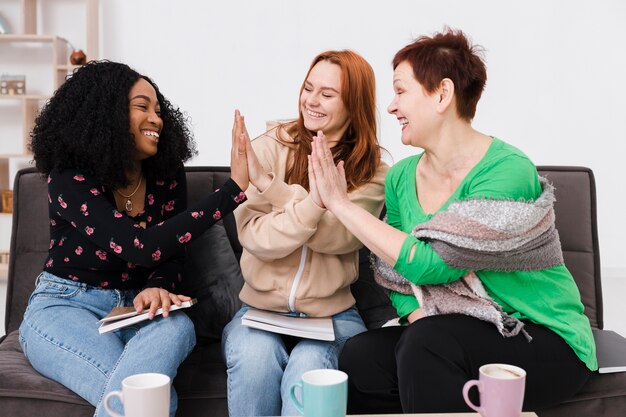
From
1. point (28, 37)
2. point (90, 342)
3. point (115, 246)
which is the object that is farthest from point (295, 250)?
point (28, 37)

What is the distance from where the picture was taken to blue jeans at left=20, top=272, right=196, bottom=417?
1624mm

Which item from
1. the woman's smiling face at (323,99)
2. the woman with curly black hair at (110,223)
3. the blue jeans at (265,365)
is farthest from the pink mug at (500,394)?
the woman's smiling face at (323,99)

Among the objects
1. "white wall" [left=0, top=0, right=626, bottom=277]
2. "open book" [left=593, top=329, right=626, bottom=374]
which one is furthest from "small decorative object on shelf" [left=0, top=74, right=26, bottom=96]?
"open book" [left=593, top=329, right=626, bottom=374]

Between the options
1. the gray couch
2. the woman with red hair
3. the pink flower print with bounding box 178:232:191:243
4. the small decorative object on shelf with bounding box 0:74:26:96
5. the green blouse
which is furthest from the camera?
the small decorative object on shelf with bounding box 0:74:26:96

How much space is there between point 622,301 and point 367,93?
2865 millimetres

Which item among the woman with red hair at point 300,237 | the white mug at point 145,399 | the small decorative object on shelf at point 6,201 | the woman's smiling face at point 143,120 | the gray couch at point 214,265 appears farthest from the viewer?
the small decorative object on shelf at point 6,201

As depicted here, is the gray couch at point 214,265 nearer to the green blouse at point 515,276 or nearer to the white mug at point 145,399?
the green blouse at point 515,276

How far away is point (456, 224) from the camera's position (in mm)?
1569

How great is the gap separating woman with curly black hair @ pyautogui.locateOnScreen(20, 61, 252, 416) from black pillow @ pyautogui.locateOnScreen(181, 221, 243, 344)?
0.11 metres

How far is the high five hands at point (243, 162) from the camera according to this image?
1861 mm

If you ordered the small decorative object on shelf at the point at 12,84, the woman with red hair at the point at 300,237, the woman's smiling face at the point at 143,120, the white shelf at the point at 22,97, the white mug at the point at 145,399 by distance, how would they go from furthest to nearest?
the small decorative object on shelf at the point at 12,84, the white shelf at the point at 22,97, the woman's smiling face at the point at 143,120, the woman with red hair at the point at 300,237, the white mug at the point at 145,399

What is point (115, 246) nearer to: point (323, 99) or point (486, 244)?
point (323, 99)

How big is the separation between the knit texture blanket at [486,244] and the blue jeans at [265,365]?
0.98 ft

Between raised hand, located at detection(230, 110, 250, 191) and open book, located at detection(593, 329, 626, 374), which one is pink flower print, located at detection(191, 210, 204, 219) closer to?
raised hand, located at detection(230, 110, 250, 191)
